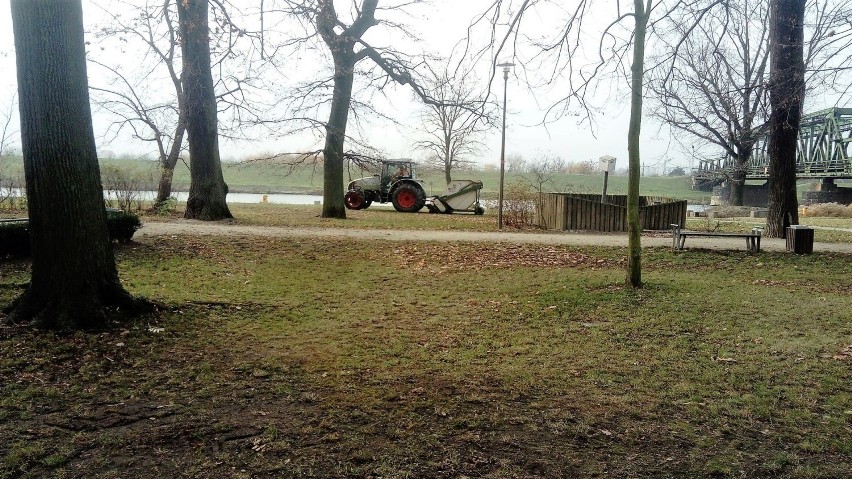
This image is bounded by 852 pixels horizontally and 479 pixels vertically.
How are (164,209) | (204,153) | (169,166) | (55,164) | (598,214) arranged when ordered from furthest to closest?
(169,166)
(164,209)
(598,214)
(204,153)
(55,164)

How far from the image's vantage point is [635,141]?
8102mm

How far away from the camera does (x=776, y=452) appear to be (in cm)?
355

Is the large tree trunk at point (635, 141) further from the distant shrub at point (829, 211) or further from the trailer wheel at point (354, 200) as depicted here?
the distant shrub at point (829, 211)

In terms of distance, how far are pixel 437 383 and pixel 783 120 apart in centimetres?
1341

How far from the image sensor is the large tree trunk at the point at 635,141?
25.3ft

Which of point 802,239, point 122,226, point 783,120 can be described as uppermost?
point 783,120

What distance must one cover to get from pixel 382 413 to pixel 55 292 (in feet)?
12.1

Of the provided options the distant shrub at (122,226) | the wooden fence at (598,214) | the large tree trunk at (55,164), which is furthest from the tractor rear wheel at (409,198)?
the large tree trunk at (55,164)

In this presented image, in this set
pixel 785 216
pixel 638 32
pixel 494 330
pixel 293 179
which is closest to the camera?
pixel 494 330

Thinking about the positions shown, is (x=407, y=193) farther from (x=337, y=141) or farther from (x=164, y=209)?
(x=164, y=209)

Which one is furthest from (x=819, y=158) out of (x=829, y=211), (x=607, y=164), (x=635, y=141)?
(x=635, y=141)

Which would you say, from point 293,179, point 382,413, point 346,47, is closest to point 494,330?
point 382,413

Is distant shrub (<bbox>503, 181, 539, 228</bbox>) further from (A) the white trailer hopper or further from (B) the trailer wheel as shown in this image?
(B) the trailer wheel

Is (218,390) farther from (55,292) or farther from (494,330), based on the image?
(494,330)
